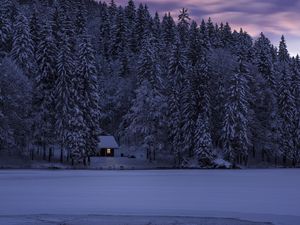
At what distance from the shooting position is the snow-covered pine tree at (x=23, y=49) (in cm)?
7556

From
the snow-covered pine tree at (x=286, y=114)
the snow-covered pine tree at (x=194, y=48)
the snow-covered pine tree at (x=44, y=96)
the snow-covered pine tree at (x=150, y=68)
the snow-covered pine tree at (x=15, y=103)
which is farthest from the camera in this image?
the snow-covered pine tree at (x=194, y=48)

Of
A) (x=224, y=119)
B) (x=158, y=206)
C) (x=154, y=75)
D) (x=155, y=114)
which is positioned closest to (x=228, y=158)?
(x=224, y=119)

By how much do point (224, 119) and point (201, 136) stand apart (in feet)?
18.6

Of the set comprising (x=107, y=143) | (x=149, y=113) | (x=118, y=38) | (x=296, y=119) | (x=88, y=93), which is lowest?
(x=107, y=143)

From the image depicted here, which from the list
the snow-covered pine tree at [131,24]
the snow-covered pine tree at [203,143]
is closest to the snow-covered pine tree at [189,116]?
the snow-covered pine tree at [203,143]

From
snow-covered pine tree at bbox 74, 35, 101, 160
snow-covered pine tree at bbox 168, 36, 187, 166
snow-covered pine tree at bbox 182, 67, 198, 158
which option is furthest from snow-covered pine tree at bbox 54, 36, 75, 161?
snow-covered pine tree at bbox 182, 67, 198, 158

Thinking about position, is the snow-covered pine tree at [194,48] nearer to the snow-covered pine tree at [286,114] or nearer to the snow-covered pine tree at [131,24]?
the snow-covered pine tree at [286,114]

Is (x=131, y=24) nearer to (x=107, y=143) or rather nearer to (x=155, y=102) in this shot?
(x=107, y=143)

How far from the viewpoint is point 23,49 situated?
76250 millimetres

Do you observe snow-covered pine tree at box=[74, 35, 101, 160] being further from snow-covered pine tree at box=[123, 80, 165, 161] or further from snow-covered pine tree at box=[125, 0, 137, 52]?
snow-covered pine tree at box=[125, 0, 137, 52]

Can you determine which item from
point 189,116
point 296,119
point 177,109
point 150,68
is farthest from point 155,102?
point 296,119

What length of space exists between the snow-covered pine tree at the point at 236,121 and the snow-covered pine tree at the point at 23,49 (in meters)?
31.4

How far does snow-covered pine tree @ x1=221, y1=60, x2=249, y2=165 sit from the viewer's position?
2808 inches

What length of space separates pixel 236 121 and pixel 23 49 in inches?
1408
